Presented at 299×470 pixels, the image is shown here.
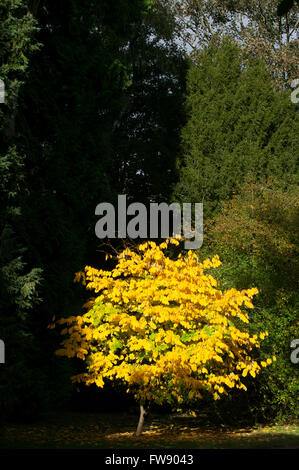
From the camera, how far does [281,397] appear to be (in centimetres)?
998

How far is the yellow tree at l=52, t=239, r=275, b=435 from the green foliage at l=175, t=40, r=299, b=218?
25.2 ft

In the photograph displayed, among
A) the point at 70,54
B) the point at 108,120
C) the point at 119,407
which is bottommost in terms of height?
the point at 119,407

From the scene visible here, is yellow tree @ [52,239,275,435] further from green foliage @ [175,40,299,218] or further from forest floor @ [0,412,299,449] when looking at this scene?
green foliage @ [175,40,299,218]

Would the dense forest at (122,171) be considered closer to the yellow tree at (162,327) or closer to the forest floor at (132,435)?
the yellow tree at (162,327)

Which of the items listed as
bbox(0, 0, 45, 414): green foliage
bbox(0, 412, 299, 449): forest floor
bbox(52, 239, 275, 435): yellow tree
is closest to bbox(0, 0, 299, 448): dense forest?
bbox(0, 0, 45, 414): green foliage

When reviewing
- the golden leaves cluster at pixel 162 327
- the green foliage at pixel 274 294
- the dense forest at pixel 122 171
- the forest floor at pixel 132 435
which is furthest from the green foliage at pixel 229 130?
the golden leaves cluster at pixel 162 327

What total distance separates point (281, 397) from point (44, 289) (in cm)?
457

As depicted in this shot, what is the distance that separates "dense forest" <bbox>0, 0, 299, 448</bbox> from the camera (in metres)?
8.31

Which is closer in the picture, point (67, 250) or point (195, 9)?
point (67, 250)

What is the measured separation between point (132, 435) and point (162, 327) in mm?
2395

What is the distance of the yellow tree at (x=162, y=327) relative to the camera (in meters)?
7.75

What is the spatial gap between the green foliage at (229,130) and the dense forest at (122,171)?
0.04 meters
